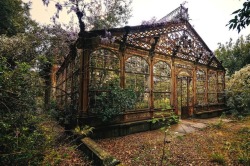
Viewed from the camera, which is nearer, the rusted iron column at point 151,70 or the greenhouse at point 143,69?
the greenhouse at point 143,69

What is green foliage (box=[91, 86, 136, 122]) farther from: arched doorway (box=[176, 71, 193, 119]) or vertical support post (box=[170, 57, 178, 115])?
arched doorway (box=[176, 71, 193, 119])

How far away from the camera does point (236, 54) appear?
2020cm

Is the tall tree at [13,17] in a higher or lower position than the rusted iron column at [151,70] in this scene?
higher

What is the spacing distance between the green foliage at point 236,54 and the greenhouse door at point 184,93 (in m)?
12.5

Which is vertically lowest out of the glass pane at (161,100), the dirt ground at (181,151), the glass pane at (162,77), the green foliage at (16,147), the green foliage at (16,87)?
Result: the dirt ground at (181,151)

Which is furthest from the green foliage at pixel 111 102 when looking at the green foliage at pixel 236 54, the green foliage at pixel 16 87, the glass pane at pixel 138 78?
the green foliage at pixel 236 54

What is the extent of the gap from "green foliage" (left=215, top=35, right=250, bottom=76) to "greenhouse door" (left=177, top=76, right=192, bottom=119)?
12513 millimetres

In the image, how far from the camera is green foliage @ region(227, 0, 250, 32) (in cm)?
280

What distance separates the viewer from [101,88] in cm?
625

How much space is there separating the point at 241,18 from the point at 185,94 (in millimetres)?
8351

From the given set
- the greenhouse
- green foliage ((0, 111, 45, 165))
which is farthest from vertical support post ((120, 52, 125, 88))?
green foliage ((0, 111, 45, 165))

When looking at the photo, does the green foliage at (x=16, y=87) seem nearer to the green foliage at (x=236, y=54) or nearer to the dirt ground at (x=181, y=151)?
the dirt ground at (x=181, y=151)

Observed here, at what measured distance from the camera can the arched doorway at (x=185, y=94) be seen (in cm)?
1041

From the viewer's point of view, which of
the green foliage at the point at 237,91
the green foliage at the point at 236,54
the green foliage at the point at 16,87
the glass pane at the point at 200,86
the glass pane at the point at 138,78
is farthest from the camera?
the green foliage at the point at 236,54
